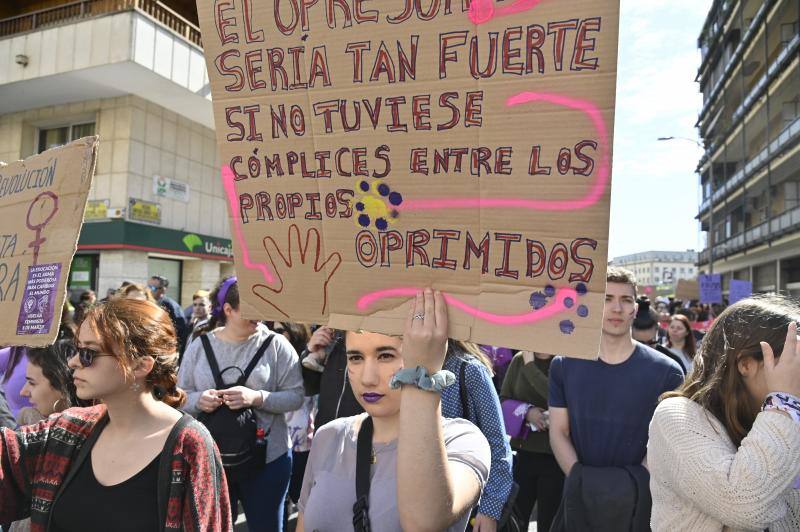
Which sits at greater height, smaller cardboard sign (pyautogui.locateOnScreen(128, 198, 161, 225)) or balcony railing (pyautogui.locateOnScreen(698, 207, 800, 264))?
balcony railing (pyautogui.locateOnScreen(698, 207, 800, 264))

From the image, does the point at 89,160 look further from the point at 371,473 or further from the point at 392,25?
the point at 371,473

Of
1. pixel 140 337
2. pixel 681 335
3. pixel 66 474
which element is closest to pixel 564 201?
pixel 140 337

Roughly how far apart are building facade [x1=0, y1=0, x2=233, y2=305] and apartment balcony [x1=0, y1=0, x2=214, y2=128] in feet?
0.09

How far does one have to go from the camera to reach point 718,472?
1.65m

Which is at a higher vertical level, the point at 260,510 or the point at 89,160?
the point at 89,160

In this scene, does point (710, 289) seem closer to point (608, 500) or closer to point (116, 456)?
point (608, 500)

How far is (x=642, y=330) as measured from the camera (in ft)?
16.7

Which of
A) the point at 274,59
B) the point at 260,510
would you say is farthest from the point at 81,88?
the point at 274,59

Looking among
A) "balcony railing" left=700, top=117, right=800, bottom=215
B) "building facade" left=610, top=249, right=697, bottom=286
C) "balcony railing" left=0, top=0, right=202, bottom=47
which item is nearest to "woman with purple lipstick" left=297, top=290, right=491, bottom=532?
"balcony railing" left=0, top=0, right=202, bottom=47

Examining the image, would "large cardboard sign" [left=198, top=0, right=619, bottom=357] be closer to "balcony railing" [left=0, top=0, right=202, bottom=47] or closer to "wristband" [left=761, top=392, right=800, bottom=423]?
"wristband" [left=761, top=392, right=800, bottom=423]

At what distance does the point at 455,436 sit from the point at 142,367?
Answer: 44.3 inches

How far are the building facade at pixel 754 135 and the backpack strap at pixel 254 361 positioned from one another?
27079 mm

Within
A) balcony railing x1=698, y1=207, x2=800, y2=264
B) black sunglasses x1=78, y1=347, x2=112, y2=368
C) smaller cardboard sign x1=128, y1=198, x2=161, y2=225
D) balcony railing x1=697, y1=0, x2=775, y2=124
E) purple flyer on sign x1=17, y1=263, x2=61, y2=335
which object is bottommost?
black sunglasses x1=78, y1=347, x2=112, y2=368

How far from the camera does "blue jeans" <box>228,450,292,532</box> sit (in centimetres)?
329
